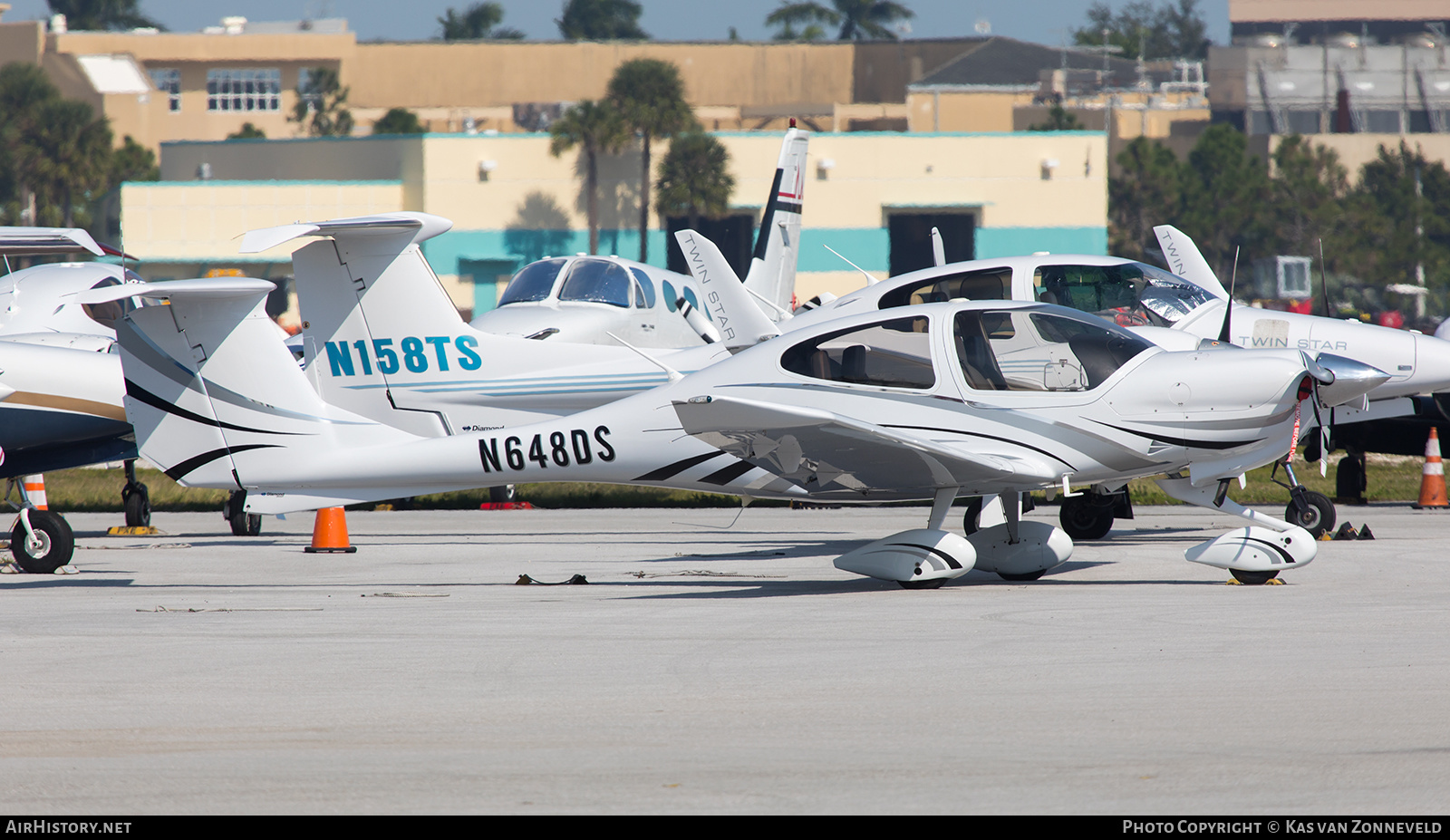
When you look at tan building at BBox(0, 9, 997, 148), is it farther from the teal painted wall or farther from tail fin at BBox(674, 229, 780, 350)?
tail fin at BBox(674, 229, 780, 350)

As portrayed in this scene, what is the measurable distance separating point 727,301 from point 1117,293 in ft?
14.1

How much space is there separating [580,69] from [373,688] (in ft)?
384

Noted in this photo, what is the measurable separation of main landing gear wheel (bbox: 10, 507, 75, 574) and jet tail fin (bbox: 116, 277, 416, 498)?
1.40m

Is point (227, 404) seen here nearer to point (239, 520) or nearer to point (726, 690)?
point (239, 520)

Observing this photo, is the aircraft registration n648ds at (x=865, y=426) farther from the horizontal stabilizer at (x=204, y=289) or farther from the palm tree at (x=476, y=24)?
the palm tree at (x=476, y=24)

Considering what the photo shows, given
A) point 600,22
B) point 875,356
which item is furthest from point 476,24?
point 875,356

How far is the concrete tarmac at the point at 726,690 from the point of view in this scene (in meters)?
5.16

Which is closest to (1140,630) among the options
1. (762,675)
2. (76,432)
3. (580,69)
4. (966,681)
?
(966,681)

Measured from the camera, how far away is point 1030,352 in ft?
32.9

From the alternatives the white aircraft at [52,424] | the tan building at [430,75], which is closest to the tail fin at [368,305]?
the white aircraft at [52,424]

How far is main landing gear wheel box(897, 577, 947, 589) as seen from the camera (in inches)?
389

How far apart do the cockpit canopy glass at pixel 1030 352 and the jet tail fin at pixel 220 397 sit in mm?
4031

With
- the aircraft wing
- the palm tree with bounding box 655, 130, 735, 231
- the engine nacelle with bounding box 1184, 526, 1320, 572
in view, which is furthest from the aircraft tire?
the palm tree with bounding box 655, 130, 735, 231

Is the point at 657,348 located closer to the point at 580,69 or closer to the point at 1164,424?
the point at 1164,424
